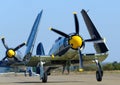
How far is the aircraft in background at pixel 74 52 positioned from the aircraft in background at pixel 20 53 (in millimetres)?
794

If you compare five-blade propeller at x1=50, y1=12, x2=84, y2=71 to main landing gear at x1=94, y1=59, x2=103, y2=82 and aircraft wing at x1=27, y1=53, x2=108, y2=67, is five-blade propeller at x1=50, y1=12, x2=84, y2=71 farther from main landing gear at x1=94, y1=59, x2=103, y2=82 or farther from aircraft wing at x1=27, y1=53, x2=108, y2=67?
main landing gear at x1=94, y1=59, x2=103, y2=82

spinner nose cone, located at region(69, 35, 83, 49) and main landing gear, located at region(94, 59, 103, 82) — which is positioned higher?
spinner nose cone, located at region(69, 35, 83, 49)

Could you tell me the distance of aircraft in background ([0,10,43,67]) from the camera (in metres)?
40.7

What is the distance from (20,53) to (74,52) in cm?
2222

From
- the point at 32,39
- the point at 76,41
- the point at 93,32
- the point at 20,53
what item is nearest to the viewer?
the point at 76,41

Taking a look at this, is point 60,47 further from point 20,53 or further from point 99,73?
point 20,53

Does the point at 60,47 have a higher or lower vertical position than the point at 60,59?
higher

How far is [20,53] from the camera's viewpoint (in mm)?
60375

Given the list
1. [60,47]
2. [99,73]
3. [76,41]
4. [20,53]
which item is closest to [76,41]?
[76,41]

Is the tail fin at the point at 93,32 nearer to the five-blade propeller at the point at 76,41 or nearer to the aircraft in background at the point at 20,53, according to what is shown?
the five-blade propeller at the point at 76,41

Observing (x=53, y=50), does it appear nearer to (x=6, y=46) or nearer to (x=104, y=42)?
(x=104, y=42)

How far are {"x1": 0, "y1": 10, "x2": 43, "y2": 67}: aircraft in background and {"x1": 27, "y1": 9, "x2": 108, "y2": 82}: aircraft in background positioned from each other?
0.79 m

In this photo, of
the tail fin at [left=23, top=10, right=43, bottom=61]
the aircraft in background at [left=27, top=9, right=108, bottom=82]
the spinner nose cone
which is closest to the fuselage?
the aircraft in background at [left=27, top=9, right=108, bottom=82]

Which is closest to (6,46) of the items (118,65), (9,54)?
(9,54)
